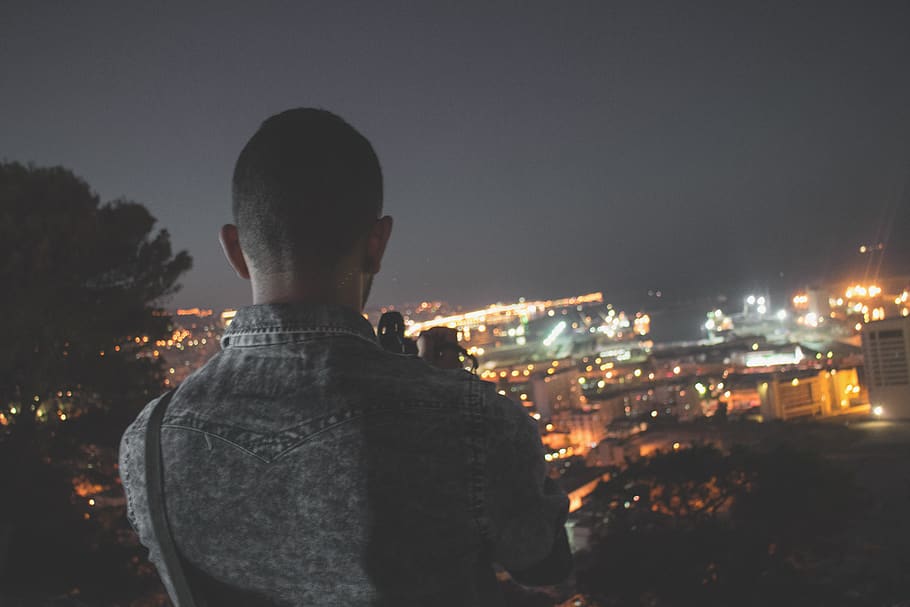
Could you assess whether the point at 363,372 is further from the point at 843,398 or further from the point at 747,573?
the point at 843,398

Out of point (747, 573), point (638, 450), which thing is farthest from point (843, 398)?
point (747, 573)

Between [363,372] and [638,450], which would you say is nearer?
[363,372]

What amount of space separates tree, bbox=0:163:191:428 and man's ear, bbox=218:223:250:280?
4574 mm

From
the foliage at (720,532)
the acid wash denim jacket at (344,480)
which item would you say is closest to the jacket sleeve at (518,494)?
the acid wash denim jacket at (344,480)

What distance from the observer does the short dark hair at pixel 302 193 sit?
0.64 m

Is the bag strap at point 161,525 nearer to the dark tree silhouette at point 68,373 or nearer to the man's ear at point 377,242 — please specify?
the man's ear at point 377,242

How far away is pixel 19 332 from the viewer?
420 cm

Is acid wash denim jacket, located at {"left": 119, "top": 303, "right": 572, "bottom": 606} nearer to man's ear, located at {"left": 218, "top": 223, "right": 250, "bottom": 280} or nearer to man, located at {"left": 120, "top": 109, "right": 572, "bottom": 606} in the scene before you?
man, located at {"left": 120, "top": 109, "right": 572, "bottom": 606}

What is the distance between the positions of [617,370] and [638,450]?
18214 mm

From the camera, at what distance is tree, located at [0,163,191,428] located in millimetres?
4320

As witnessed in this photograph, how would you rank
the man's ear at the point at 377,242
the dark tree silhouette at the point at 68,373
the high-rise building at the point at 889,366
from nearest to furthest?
the man's ear at the point at 377,242 → the dark tree silhouette at the point at 68,373 → the high-rise building at the point at 889,366

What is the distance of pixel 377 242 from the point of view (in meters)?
0.69

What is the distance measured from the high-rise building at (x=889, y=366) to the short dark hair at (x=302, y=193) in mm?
18872

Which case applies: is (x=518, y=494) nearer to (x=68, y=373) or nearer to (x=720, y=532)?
(x=68, y=373)
